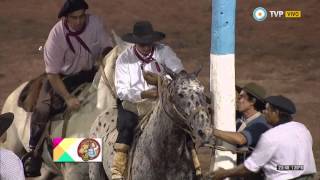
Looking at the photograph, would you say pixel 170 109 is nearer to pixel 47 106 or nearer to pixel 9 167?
pixel 9 167

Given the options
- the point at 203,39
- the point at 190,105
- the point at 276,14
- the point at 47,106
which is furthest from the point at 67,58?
the point at 276,14

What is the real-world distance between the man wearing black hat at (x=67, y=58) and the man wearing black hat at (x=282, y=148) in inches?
134

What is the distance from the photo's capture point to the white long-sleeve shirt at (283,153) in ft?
28.1

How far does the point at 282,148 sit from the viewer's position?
28.2ft

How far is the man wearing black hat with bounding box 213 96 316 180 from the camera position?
28.2 feet

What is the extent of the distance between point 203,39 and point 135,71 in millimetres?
13044

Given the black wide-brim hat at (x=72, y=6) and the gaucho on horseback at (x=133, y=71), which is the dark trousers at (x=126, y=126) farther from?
the black wide-brim hat at (x=72, y=6)

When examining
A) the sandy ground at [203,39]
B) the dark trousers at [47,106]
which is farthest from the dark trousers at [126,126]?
the sandy ground at [203,39]

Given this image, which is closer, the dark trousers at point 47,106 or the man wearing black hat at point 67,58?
the man wearing black hat at point 67,58

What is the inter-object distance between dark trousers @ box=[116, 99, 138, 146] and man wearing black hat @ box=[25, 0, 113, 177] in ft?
5.64

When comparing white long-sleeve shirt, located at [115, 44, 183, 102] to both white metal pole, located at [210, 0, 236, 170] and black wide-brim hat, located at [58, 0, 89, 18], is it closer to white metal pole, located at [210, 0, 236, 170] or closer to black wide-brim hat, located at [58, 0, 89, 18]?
white metal pole, located at [210, 0, 236, 170]

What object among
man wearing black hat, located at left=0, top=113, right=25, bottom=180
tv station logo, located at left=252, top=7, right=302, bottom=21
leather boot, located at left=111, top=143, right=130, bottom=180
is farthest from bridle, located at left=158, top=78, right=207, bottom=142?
tv station logo, located at left=252, top=7, right=302, bottom=21

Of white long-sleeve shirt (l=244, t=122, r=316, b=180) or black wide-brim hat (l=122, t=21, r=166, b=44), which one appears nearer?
white long-sleeve shirt (l=244, t=122, r=316, b=180)

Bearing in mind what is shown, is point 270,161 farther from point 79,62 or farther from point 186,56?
point 186,56
